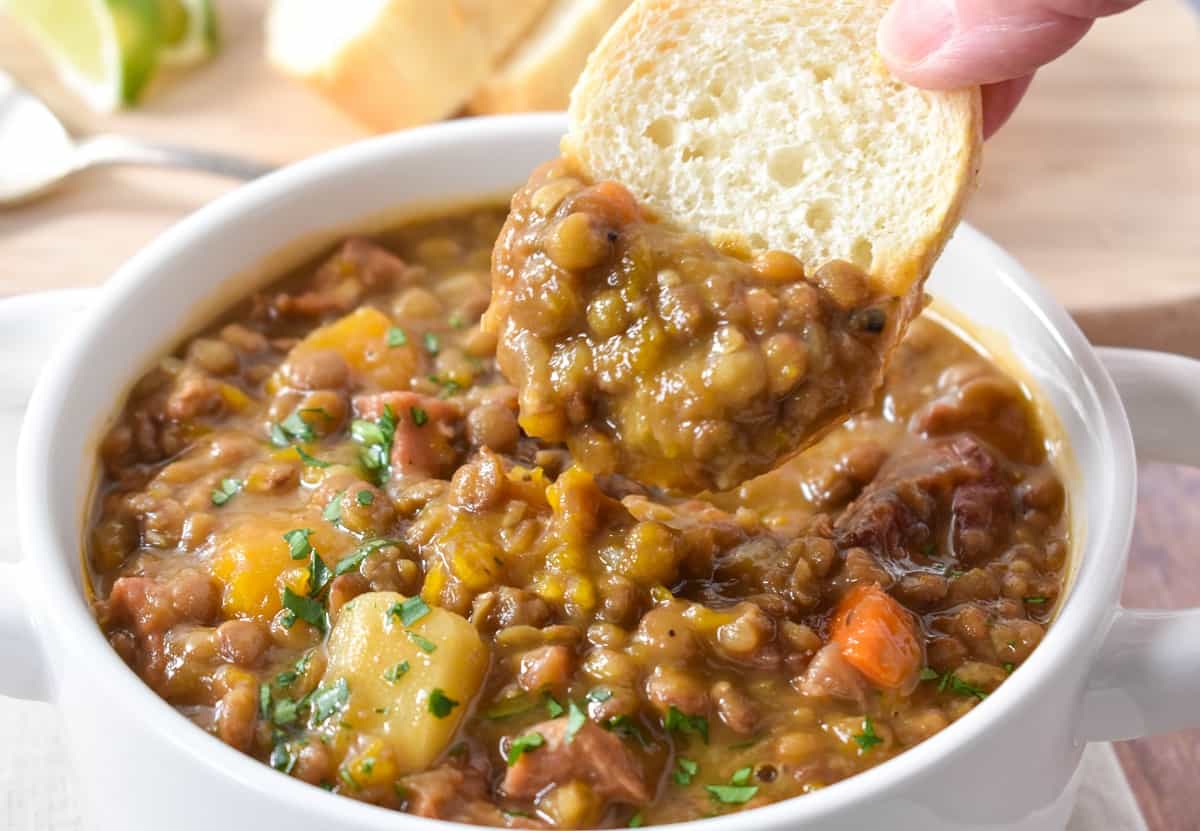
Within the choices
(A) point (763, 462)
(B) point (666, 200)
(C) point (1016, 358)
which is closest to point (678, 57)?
(B) point (666, 200)

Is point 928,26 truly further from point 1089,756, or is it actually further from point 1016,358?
point 1089,756

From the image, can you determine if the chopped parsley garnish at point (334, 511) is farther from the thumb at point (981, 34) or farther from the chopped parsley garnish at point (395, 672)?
the thumb at point (981, 34)

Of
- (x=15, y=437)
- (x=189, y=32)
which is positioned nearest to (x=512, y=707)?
(x=15, y=437)

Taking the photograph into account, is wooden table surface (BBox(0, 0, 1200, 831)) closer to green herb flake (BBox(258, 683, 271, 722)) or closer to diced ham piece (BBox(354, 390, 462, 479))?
diced ham piece (BBox(354, 390, 462, 479))

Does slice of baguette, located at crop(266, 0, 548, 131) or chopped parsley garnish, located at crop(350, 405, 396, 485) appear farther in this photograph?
slice of baguette, located at crop(266, 0, 548, 131)

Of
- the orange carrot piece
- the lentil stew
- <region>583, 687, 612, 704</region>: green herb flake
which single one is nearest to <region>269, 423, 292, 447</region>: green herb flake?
the lentil stew

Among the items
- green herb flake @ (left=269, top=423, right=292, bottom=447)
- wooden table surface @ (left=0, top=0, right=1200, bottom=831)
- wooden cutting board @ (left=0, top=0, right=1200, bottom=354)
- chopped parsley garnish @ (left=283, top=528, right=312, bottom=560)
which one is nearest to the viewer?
chopped parsley garnish @ (left=283, top=528, right=312, bottom=560)
